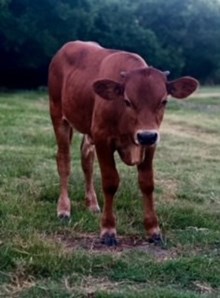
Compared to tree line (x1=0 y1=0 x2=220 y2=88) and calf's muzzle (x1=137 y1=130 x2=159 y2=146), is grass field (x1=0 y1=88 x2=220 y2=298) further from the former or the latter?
tree line (x1=0 y1=0 x2=220 y2=88)

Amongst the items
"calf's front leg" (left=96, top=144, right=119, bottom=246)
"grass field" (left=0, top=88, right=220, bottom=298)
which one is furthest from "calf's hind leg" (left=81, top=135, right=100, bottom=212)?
"calf's front leg" (left=96, top=144, right=119, bottom=246)

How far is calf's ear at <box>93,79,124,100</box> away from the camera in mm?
5527

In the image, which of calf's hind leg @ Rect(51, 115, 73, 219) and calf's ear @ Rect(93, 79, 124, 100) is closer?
calf's ear @ Rect(93, 79, 124, 100)

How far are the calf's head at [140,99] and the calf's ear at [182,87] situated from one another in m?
0.01

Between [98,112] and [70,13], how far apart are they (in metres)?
23.1

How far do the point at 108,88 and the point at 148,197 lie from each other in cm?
92

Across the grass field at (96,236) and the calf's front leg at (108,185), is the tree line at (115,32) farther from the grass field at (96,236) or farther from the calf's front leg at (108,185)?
the calf's front leg at (108,185)

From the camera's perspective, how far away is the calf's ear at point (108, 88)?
18.1 ft

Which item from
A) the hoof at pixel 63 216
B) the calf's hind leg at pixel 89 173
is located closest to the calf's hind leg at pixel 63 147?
the calf's hind leg at pixel 89 173

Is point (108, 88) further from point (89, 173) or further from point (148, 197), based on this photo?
point (89, 173)

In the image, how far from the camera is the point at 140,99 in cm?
538

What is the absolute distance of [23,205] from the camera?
6645 millimetres

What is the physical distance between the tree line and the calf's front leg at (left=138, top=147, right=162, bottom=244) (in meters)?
22.1

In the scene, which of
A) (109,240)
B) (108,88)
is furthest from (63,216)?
(108,88)
